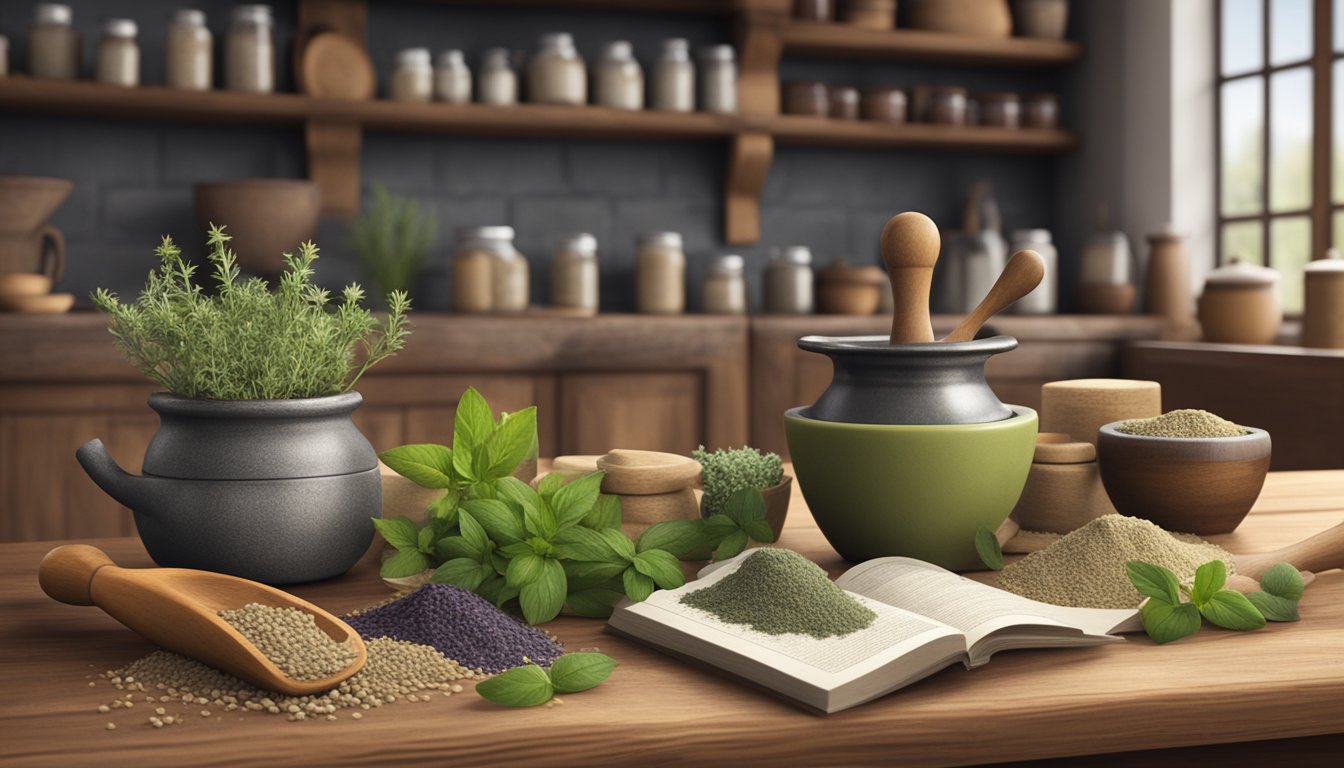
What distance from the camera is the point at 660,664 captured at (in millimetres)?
719

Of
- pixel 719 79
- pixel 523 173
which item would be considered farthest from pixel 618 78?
pixel 523 173

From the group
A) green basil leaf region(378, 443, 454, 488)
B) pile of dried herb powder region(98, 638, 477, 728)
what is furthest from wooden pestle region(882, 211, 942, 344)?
pile of dried herb powder region(98, 638, 477, 728)

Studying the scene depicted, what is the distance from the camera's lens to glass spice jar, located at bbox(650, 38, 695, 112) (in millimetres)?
3213

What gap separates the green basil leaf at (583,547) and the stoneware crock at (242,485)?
18cm

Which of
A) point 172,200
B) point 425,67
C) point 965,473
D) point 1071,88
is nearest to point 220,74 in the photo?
point 172,200

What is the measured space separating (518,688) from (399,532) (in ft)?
0.90

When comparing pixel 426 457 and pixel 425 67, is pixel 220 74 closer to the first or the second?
pixel 425 67

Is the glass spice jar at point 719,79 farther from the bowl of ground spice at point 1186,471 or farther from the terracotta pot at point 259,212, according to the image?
the bowl of ground spice at point 1186,471

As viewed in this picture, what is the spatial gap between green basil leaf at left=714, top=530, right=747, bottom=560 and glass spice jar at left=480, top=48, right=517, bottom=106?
240 centimetres

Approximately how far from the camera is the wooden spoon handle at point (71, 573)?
0.78 metres

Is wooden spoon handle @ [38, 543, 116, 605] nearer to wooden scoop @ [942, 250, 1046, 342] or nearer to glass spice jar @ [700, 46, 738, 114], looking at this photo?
wooden scoop @ [942, 250, 1046, 342]

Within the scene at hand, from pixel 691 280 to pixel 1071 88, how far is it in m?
1.34

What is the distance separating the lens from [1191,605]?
30.7 inches

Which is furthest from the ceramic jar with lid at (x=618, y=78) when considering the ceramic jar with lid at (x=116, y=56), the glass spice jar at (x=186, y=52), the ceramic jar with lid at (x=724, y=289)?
the ceramic jar with lid at (x=116, y=56)
